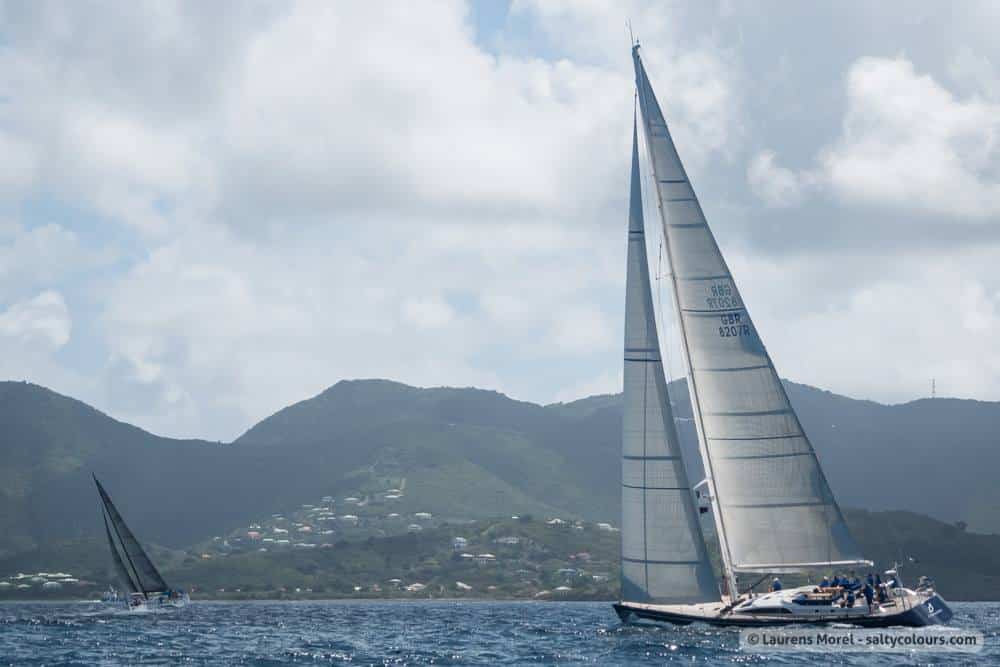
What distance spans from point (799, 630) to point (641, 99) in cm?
2788

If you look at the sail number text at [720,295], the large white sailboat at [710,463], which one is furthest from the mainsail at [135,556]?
the sail number text at [720,295]

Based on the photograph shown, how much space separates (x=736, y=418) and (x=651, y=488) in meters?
5.66

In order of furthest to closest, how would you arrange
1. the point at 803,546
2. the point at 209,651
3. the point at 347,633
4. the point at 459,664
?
1. the point at 347,633
2. the point at 209,651
3. the point at 803,546
4. the point at 459,664

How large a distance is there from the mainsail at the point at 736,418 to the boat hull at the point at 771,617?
86.7 inches

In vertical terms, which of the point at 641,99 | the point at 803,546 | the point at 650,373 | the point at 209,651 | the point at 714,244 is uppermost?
the point at 641,99

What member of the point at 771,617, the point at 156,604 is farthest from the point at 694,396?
the point at 156,604

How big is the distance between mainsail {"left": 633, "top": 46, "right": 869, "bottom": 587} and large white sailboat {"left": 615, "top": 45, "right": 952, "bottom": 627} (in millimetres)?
51

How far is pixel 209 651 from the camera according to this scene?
255ft

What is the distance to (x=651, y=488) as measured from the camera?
68.4m

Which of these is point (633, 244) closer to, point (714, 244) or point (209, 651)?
point (714, 244)

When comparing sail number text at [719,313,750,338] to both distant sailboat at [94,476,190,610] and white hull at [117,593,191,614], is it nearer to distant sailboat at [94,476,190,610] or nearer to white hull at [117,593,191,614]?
distant sailboat at [94,476,190,610]

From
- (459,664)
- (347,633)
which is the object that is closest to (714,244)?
(459,664)

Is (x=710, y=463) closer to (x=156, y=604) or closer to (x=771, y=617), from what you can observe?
(x=771, y=617)

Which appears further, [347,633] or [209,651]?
[347,633]
